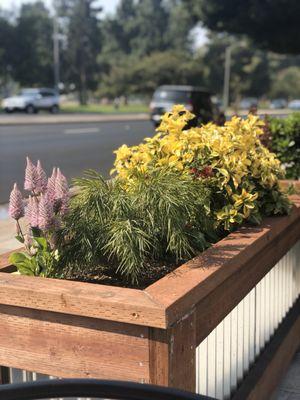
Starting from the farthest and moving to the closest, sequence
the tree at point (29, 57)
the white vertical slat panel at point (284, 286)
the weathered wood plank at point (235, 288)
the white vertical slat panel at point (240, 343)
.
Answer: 1. the tree at point (29, 57)
2. the white vertical slat panel at point (284, 286)
3. the white vertical slat panel at point (240, 343)
4. the weathered wood plank at point (235, 288)

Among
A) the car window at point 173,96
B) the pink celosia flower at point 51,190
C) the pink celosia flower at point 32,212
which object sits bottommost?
the pink celosia flower at point 32,212

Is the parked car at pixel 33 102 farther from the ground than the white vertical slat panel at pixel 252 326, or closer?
farther from the ground

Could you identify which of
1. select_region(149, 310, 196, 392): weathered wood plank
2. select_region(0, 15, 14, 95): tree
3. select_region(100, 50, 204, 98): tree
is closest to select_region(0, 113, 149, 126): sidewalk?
select_region(149, 310, 196, 392): weathered wood plank

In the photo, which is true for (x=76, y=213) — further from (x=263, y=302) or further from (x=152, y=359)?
(x=263, y=302)

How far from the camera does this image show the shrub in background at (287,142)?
6.55 m

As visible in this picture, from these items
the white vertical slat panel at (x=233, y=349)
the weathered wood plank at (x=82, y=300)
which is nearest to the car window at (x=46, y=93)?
the white vertical slat panel at (x=233, y=349)

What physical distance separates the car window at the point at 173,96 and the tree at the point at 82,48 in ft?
173

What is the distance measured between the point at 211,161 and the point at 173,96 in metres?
22.9

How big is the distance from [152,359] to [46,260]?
73 centimetres

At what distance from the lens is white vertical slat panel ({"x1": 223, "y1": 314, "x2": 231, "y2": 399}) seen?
2674 mm

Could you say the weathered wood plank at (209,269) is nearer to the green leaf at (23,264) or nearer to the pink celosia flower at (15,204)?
the green leaf at (23,264)

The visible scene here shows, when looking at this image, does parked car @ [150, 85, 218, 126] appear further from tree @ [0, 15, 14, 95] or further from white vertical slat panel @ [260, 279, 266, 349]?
tree @ [0, 15, 14, 95]

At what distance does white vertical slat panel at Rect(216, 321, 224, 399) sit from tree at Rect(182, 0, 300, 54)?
87.5ft

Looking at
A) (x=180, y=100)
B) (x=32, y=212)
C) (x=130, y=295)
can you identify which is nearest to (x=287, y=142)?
(x=32, y=212)
